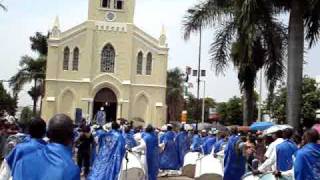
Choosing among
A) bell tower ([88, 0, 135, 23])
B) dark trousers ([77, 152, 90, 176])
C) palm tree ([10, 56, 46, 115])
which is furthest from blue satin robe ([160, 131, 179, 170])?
palm tree ([10, 56, 46, 115])

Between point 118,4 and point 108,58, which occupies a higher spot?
point 118,4

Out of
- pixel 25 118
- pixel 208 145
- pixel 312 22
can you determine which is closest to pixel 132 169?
pixel 208 145

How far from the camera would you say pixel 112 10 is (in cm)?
5478

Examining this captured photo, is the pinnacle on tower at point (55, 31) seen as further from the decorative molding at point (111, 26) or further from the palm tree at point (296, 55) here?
the palm tree at point (296, 55)

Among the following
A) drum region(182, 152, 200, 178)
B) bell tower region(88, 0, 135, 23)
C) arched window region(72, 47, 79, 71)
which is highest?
A: bell tower region(88, 0, 135, 23)

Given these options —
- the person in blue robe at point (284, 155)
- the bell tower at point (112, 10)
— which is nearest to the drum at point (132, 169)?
the person in blue robe at point (284, 155)

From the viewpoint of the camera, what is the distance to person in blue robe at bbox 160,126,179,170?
20.6 metres

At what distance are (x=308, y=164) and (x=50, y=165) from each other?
461cm

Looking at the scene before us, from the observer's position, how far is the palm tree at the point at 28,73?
189 ft

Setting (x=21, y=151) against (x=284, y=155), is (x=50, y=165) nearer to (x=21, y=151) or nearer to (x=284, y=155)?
(x=21, y=151)

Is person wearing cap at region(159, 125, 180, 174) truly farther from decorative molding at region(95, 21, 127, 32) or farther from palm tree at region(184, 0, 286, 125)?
decorative molding at region(95, 21, 127, 32)

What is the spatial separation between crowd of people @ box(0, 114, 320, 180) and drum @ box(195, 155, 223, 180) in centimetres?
17

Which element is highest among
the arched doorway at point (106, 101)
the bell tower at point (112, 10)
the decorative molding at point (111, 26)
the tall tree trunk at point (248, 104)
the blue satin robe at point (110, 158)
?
the bell tower at point (112, 10)

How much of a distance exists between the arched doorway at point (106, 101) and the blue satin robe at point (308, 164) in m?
45.2
